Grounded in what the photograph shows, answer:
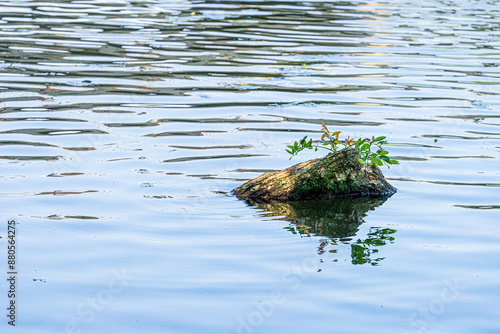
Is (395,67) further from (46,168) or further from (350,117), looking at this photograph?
(46,168)

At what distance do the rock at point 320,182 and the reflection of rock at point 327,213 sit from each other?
0.33 feet

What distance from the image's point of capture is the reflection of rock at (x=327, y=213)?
662 centimetres

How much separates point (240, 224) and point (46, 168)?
106 inches

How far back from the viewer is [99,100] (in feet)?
38.1

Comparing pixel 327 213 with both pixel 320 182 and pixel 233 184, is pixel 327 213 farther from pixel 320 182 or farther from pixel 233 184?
pixel 233 184

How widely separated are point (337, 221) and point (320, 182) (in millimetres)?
706

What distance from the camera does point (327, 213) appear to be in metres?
7.04

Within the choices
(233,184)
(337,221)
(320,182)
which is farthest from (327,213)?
(233,184)

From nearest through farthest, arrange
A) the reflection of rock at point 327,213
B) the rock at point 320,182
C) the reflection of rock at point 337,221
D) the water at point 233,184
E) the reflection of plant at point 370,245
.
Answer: the water at point 233,184 < the reflection of plant at point 370,245 < the reflection of rock at point 337,221 < the reflection of rock at point 327,213 < the rock at point 320,182

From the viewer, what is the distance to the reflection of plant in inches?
234

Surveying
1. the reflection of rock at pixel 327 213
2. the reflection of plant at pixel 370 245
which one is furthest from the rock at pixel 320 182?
the reflection of plant at pixel 370 245

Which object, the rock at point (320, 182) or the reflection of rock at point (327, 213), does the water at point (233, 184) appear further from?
the rock at point (320, 182)

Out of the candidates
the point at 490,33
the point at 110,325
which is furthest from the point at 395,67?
the point at 110,325

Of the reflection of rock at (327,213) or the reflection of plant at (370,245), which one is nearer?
the reflection of plant at (370,245)
